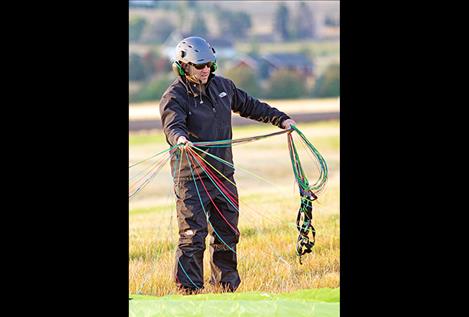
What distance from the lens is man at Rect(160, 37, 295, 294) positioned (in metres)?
3.96

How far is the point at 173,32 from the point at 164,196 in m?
0.73

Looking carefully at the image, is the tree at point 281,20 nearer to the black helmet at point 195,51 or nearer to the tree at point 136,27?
the black helmet at point 195,51

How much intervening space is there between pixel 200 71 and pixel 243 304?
99cm

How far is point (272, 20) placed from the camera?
436 cm

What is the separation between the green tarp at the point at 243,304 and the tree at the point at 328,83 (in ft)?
3.08

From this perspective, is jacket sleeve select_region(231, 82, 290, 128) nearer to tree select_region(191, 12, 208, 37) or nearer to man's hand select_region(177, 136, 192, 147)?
tree select_region(191, 12, 208, 37)

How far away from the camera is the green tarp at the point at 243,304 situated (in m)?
3.90

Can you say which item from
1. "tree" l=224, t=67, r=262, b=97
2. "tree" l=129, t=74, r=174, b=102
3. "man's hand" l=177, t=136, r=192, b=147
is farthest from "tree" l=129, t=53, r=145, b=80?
"man's hand" l=177, t=136, r=192, b=147

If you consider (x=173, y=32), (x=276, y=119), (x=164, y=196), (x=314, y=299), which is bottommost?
(x=314, y=299)

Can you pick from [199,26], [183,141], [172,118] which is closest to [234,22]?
[199,26]

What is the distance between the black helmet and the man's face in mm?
24
